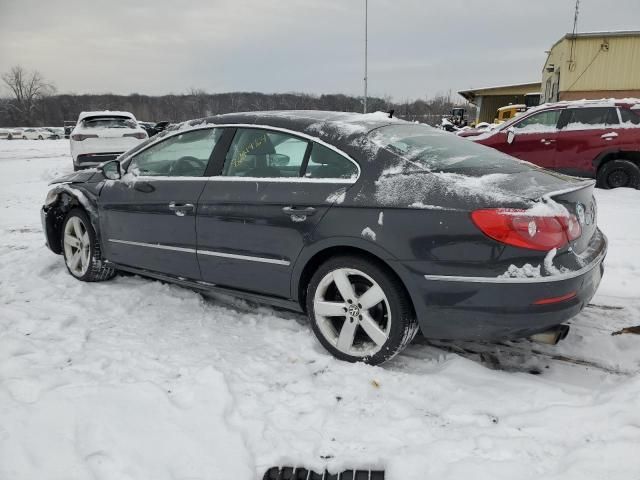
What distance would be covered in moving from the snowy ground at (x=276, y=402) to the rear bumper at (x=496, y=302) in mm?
340

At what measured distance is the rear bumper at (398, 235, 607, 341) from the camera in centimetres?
259

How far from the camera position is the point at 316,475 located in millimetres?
2258

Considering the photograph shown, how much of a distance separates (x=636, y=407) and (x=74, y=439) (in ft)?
8.47

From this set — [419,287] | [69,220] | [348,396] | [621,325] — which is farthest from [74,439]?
[621,325]

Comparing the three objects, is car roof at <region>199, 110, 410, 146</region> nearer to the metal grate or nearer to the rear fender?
the rear fender

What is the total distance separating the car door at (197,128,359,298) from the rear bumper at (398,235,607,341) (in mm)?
757

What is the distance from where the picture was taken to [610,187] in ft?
29.0

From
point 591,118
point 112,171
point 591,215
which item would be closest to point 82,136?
point 112,171

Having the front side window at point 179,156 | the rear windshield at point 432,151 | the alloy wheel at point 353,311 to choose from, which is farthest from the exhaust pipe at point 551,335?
the front side window at point 179,156

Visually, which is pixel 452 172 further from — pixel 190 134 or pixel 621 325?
pixel 190 134

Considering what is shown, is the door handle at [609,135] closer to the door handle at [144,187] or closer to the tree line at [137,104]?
the door handle at [144,187]

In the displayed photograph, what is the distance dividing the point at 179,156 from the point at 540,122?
736 cm

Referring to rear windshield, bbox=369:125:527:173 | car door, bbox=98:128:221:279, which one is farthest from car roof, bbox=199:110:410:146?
car door, bbox=98:128:221:279

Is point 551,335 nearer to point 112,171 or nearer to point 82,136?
point 112,171
